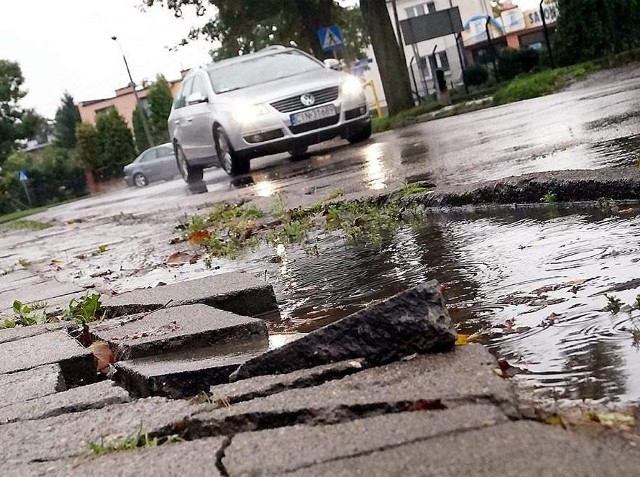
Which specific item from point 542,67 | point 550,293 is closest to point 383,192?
point 550,293

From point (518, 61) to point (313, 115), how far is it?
1031cm

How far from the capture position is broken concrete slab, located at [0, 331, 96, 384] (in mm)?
2848

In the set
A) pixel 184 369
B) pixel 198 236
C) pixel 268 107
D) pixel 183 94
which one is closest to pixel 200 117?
pixel 183 94

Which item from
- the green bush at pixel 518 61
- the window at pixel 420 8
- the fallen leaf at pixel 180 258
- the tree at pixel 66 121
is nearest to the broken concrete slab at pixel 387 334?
the fallen leaf at pixel 180 258

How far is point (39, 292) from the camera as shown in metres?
5.13

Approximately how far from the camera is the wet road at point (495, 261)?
208cm

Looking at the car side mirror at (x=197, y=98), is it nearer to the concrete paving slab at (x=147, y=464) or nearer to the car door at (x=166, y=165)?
the concrete paving slab at (x=147, y=464)

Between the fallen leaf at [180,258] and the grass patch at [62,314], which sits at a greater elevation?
the grass patch at [62,314]

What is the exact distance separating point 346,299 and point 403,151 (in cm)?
667

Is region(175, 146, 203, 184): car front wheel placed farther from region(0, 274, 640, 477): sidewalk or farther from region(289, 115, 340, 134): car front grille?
region(0, 274, 640, 477): sidewalk

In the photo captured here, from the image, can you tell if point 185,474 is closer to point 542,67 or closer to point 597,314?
point 597,314

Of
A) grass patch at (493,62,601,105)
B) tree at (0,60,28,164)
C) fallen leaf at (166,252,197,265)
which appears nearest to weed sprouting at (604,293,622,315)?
fallen leaf at (166,252,197,265)

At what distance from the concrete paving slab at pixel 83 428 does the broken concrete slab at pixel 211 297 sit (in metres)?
1.24

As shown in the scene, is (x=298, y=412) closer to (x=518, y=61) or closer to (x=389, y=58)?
(x=389, y=58)
